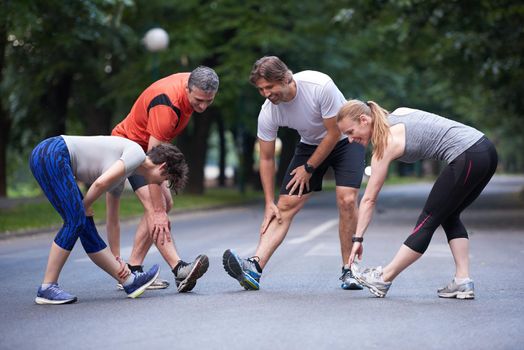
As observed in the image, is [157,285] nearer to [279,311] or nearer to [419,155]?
[279,311]

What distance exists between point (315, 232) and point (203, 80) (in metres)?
8.97

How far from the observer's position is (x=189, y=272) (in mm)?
7613

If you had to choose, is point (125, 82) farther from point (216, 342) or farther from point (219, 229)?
point (216, 342)

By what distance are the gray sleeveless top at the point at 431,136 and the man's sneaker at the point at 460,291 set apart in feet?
3.19

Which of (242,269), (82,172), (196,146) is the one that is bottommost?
(196,146)

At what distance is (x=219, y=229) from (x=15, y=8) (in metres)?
4.97

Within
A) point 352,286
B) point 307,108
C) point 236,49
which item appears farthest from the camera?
point 236,49

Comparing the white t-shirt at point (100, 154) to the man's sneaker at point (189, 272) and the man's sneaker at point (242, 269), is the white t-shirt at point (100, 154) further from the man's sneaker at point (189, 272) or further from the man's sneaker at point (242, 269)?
the man's sneaker at point (242, 269)

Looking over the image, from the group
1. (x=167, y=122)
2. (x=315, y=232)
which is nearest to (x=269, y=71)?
(x=167, y=122)

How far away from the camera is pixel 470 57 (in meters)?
20.6

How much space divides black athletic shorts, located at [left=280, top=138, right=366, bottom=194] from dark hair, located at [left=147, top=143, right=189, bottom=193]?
1.23 m

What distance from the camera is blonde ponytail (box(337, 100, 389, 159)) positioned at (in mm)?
6871

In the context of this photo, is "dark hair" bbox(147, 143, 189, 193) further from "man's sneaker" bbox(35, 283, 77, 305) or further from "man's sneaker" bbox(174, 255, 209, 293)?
"man's sneaker" bbox(35, 283, 77, 305)

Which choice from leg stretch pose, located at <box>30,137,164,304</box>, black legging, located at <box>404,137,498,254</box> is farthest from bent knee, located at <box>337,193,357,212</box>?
leg stretch pose, located at <box>30,137,164,304</box>
